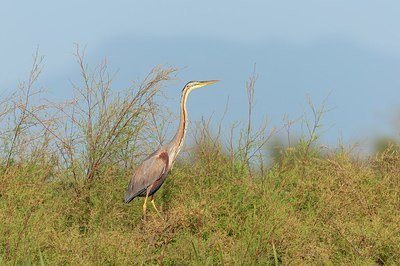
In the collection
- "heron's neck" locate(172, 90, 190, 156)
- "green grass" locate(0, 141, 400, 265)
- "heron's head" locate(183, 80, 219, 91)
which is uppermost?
"heron's head" locate(183, 80, 219, 91)

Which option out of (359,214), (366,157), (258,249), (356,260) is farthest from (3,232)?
(366,157)

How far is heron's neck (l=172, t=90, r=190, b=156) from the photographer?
869 cm

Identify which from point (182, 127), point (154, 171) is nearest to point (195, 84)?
Result: point (182, 127)

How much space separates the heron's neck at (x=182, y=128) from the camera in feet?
28.5

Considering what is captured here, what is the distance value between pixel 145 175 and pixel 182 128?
2.60 feet

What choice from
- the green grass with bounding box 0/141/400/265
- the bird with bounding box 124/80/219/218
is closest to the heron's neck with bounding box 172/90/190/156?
the bird with bounding box 124/80/219/218

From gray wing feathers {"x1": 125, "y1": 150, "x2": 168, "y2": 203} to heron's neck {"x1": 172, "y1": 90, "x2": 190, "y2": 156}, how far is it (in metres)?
0.29

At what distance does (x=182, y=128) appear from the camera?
8.79m

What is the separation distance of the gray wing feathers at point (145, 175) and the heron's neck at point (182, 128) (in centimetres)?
29

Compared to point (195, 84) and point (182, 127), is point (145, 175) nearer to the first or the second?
point (182, 127)

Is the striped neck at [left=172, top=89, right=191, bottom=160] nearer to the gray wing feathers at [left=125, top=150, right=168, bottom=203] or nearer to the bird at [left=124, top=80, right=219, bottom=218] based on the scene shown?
the bird at [left=124, top=80, right=219, bottom=218]

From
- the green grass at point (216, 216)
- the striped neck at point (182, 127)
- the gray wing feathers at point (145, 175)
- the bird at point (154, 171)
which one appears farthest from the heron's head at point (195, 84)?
the gray wing feathers at point (145, 175)

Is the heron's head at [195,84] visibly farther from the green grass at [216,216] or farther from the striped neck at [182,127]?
the green grass at [216,216]

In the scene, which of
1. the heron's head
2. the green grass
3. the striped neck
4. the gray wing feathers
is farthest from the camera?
the heron's head
